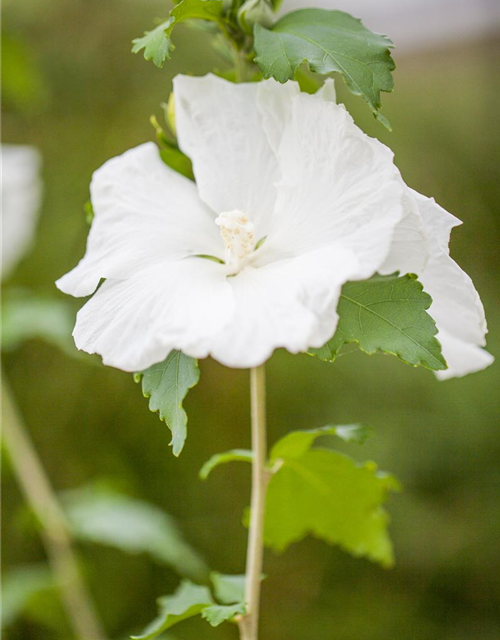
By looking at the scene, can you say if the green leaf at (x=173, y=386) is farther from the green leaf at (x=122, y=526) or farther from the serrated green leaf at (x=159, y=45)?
the green leaf at (x=122, y=526)

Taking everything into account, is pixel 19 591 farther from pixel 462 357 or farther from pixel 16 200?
pixel 462 357

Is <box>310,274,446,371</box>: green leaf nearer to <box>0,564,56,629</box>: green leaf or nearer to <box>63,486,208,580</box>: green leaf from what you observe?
<box>63,486,208,580</box>: green leaf

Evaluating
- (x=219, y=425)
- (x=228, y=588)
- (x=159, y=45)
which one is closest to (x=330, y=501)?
(x=228, y=588)

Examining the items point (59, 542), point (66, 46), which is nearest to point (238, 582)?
point (59, 542)

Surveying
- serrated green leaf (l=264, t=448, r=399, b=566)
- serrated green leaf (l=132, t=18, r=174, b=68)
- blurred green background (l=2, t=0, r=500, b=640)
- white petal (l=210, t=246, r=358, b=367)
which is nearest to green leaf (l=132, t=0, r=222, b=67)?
serrated green leaf (l=132, t=18, r=174, b=68)

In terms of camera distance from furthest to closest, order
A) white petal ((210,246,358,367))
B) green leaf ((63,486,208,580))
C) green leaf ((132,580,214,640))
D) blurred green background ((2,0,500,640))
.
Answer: blurred green background ((2,0,500,640)) → green leaf ((63,486,208,580)) → green leaf ((132,580,214,640)) → white petal ((210,246,358,367))

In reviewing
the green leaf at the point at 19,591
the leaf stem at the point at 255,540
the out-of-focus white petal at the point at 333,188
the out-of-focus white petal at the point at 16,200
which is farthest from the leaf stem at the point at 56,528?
the out-of-focus white petal at the point at 333,188

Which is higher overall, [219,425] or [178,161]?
[178,161]
